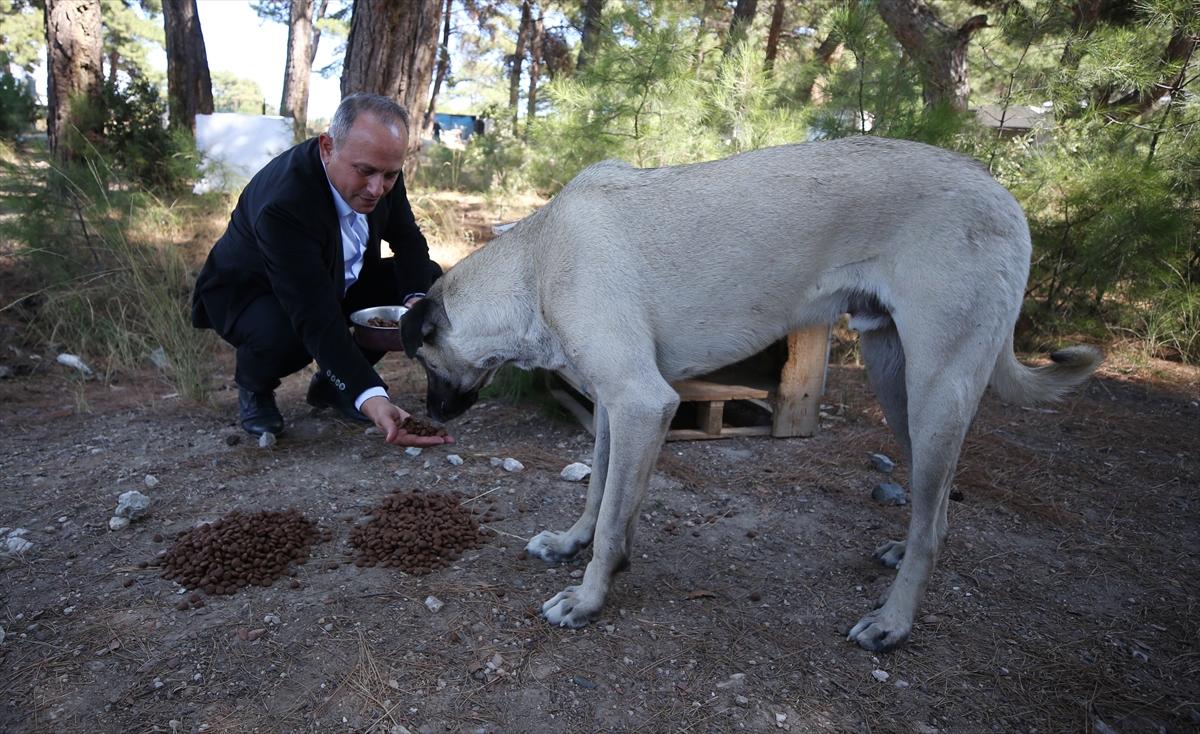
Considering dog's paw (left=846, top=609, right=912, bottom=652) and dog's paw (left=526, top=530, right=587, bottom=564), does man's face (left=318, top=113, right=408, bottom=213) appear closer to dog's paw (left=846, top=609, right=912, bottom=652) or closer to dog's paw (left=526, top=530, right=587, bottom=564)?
dog's paw (left=526, top=530, right=587, bottom=564)

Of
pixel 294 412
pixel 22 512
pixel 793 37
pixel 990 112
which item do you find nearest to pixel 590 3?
pixel 793 37

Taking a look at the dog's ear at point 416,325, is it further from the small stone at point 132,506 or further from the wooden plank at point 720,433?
the wooden plank at point 720,433

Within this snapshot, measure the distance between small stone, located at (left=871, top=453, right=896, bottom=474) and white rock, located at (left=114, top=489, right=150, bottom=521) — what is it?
3622 millimetres

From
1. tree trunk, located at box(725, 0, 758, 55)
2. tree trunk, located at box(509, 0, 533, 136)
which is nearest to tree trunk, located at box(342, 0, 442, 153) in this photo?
tree trunk, located at box(725, 0, 758, 55)

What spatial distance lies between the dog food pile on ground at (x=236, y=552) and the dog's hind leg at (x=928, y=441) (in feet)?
6.99

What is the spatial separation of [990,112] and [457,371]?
5470mm

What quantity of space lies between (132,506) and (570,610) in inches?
78.1

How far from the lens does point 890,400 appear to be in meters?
2.89

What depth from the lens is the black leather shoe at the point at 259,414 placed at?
13.0 ft

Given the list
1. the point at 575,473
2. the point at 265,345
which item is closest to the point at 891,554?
the point at 575,473

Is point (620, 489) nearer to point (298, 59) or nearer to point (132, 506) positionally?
point (132, 506)

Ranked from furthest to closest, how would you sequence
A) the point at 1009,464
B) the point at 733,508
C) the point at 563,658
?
1. the point at 1009,464
2. the point at 733,508
3. the point at 563,658

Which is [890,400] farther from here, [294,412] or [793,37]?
[793,37]

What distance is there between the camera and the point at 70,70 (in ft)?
26.0
